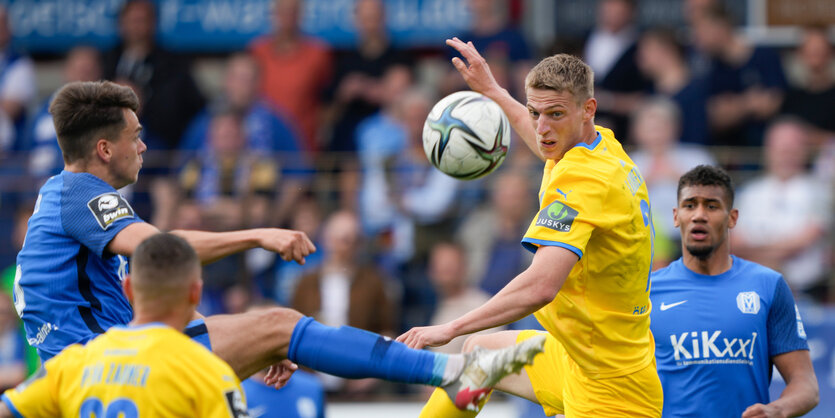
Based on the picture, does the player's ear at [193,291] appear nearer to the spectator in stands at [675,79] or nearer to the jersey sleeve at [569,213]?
the jersey sleeve at [569,213]

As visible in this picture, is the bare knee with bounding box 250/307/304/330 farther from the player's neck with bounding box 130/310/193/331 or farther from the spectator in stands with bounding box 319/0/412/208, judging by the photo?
the spectator in stands with bounding box 319/0/412/208

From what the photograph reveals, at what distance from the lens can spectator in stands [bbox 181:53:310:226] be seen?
37.2 feet

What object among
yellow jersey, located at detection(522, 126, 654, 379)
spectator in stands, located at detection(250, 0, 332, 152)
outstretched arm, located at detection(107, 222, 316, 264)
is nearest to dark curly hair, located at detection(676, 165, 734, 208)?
yellow jersey, located at detection(522, 126, 654, 379)

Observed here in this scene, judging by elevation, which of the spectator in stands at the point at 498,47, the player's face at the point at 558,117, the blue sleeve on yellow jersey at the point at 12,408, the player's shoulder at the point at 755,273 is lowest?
the blue sleeve on yellow jersey at the point at 12,408

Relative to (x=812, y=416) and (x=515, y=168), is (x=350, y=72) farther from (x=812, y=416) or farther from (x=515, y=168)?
(x=812, y=416)

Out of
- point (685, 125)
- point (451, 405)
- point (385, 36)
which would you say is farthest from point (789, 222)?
point (451, 405)

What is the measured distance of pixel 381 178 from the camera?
11.1 meters

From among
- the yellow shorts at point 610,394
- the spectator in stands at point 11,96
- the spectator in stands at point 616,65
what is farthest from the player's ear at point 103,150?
the spectator in stands at point 11,96

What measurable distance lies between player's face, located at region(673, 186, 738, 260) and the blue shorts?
291cm

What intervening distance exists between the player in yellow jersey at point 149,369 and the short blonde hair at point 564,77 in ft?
6.60

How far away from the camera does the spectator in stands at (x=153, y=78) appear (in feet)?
39.7

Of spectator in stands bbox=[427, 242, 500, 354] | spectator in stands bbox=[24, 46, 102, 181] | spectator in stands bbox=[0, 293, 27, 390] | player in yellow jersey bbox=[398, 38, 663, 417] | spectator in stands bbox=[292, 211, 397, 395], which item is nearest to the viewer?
player in yellow jersey bbox=[398, 38, 663, 417]

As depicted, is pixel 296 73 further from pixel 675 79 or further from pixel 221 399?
pixel 221 399

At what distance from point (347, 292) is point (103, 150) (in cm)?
487
